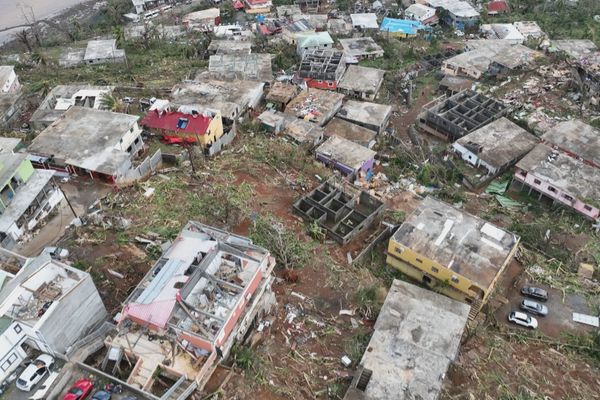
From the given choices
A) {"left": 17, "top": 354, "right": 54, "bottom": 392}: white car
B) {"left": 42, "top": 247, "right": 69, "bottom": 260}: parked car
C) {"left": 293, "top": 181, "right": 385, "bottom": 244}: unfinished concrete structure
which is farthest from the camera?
{"left": 293, "top": 181, "right": 385, "bottom": 244}: unfinished concrete structure

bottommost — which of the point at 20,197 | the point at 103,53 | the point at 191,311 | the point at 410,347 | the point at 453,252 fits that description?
the point at 103,53

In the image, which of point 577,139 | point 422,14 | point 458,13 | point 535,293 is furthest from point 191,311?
point 458,13

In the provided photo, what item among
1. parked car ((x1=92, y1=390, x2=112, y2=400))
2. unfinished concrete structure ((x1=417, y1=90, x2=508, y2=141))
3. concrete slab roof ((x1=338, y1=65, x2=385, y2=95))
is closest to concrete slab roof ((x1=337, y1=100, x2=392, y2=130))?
unfinished concrete structure ((x1=417, y1=90, x2=508, y2=141))

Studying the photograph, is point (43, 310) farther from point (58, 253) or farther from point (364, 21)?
point (364, 21)

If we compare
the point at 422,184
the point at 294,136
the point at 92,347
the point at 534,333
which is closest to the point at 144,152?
the point at 294,136

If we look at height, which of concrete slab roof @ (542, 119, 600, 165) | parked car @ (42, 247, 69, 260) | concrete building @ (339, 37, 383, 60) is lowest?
concrete building @ (339, 37, 383, 60)

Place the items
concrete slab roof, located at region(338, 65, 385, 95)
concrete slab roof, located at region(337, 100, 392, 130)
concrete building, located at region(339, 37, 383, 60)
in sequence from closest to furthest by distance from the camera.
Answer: concrete slab roof, located at region(337, 100, 392, 130) → concrete slab roof, located at region(338, 65, 385, 95) → concrete building, located at region(339, 37, 383, 60)

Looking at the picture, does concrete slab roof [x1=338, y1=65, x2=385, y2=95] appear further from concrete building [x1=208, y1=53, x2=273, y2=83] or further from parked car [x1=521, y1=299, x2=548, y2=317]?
parked car [x1=521, y1=299, x2=548, y2=317]
